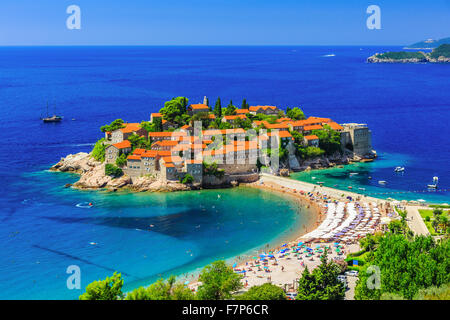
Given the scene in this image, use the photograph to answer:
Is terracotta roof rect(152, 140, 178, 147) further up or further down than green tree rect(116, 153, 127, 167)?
further up

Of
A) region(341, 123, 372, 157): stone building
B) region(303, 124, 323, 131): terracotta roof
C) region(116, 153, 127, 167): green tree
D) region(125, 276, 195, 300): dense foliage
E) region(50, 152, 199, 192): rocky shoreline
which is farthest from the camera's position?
region(341, 123, 372, 157): stone building

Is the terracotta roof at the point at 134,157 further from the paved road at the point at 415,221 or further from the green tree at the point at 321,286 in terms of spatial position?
the green tree at the point at 321,286

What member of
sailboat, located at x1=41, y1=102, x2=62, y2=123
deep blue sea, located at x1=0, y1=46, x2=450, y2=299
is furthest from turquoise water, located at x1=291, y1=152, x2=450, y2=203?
sailboat, located at x1=41, y1=102, x2=62, y2=123

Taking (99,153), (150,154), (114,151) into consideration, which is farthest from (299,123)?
(99,153)

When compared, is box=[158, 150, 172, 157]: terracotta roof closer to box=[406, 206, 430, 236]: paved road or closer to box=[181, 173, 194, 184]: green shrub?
box=[181, 173, 194, 184]: green shrub

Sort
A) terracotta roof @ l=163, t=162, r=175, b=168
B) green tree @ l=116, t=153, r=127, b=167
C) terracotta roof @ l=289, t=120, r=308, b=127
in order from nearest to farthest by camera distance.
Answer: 1. terracotta roof @ l=163, t=162, r=175, b=168
2. green tree @ l=116, t=153, r=127, b=167
3. terracotta roof @ l=289, t=120, r=308, b=127

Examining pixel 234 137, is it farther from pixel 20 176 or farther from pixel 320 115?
pixel 320 115

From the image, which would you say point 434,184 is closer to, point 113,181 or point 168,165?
point 168,165
